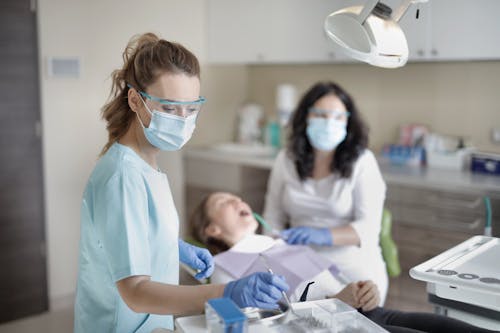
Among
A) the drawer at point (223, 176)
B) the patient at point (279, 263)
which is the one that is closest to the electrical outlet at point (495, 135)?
the drawer at point (223, 176)

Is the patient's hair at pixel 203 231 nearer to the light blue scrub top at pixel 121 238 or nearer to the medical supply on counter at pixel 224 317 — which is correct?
the light blue scrub top at pixel 121 238

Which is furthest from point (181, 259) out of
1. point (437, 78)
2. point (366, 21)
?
point (437, 78)

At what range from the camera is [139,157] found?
1482 millimetres

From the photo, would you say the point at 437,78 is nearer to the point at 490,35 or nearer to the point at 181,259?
the point at 490,35

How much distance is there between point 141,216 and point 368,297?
831 mm

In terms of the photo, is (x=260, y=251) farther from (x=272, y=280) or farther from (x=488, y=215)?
(x=488, y=215)

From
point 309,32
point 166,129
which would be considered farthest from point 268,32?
point 166,129

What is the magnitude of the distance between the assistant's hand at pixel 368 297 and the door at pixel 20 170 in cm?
210

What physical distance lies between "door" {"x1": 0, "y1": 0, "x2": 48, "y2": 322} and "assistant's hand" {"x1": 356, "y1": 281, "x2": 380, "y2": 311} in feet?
6.89

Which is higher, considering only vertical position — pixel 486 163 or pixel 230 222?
pixel 486 163

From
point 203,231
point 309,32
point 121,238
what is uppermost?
point 309,32

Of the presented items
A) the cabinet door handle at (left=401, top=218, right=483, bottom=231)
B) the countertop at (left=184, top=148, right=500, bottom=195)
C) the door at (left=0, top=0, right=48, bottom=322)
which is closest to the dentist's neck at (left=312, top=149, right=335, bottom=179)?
the countertop at (left=184, top=148, right=500, bottom=195)

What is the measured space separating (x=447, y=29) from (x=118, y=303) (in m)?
2.14

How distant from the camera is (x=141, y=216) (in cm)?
136
